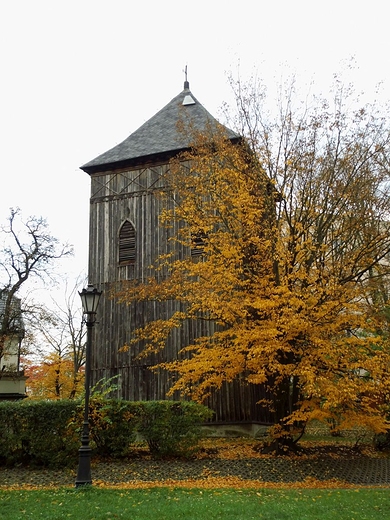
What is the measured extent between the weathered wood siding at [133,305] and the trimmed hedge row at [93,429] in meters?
5.48

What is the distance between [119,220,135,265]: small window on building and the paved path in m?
9.87

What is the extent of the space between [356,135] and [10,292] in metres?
18.3

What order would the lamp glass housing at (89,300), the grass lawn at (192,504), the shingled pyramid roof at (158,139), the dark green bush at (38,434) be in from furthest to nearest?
the shingled pyramid roof at (158,139) < the dark green bush at (38,434) < the lamp glass housing at (89,300) < the grass lawn at (192,504)

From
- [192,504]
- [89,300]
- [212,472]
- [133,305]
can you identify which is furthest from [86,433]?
[133,305]

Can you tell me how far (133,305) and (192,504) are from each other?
1336 cm

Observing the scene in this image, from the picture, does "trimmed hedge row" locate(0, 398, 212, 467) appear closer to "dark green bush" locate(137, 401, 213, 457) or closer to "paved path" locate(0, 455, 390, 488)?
"dark green bush" locate(137, 401, 213, 457)

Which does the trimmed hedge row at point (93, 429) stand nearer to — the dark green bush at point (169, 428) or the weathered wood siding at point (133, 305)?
the dark green bush at point (169, 428)

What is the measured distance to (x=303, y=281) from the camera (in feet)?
50.5

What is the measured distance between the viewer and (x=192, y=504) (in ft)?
32.7

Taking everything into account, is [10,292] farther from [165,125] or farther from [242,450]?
[242,450]

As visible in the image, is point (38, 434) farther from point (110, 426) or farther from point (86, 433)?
point (86, 433)

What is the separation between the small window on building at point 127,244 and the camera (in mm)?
23516

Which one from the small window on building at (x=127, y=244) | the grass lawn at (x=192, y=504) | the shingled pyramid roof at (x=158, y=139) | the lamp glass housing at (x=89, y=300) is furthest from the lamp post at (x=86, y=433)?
the shingled pyramid roof at (x=158, y=139)

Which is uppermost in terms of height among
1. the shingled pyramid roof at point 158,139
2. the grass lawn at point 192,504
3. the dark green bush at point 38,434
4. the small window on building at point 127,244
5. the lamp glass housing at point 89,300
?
the shingled pyramid roof at point 158,139
